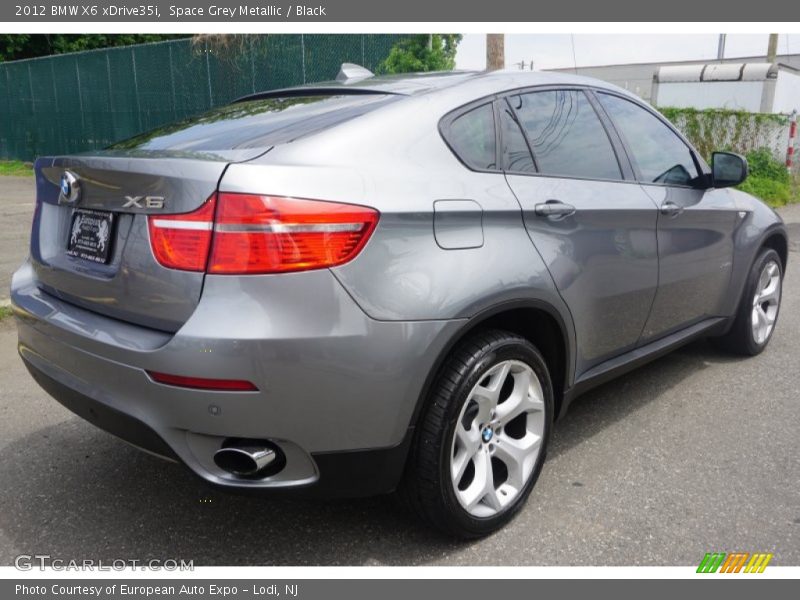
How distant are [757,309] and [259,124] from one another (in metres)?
A: 3.35

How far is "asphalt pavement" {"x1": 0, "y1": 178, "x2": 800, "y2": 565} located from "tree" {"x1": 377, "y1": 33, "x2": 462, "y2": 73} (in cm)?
641

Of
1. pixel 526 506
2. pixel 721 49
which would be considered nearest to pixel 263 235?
pixel 526 506

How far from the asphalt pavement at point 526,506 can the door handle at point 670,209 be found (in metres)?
1.01

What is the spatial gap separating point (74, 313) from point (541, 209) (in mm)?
1657

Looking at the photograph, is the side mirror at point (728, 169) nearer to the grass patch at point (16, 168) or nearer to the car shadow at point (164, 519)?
the car shadow at point (164, 519)

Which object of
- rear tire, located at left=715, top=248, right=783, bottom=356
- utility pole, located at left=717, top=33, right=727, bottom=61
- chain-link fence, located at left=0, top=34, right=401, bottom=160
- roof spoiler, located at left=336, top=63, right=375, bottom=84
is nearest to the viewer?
roof spoiler, located at left=336, top=63, right=375, bottom=84

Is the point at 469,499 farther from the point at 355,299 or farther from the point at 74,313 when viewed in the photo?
the point at 74,313

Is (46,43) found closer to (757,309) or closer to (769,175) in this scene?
(769,175)

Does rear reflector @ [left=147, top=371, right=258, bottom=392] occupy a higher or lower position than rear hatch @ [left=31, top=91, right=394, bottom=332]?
lower

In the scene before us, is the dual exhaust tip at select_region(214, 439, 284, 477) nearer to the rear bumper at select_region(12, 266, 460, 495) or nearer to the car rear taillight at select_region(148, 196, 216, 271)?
the rear bumper at select_region(12, 266, 460, 495)

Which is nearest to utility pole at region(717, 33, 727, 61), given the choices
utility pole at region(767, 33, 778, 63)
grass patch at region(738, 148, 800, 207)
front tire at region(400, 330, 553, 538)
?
utility pole at region(767, 33, 778, 63)

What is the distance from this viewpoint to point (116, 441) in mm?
3389

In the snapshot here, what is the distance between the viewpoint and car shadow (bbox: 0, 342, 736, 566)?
2543 millimetres

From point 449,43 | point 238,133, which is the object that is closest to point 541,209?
point 238,133
